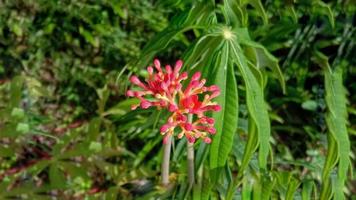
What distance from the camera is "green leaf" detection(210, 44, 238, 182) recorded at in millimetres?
1393

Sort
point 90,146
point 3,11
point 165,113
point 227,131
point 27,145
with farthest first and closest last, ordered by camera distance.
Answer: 1. point 3,11
2. point 27,145
3. point 90,146
4. point 165,113
5. point 227,131

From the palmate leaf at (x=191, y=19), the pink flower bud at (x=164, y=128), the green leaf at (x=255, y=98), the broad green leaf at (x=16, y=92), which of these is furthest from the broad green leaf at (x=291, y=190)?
the broad green leaf at (x=16, y=92)

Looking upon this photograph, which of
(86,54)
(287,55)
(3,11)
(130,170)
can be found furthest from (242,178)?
(3,11)

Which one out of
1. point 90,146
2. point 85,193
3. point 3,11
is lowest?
point 85,193

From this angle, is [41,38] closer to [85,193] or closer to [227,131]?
[85,193]

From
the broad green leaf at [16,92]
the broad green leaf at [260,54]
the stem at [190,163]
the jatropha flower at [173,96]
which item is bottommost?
the stem at [190,163]

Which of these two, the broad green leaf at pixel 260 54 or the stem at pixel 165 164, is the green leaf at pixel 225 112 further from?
the stem at pixel 165 164

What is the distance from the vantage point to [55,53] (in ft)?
8.08

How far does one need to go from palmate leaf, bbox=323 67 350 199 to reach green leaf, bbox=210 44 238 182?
1.06 feet

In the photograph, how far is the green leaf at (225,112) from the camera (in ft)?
4.57

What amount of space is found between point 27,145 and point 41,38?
1.49ft

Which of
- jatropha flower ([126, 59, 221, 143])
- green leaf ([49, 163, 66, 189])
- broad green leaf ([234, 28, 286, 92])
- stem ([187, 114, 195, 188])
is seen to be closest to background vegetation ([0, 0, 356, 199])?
green leaf ([49, 163, 66, 189])

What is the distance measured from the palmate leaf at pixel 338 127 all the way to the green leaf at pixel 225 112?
323 millimetres

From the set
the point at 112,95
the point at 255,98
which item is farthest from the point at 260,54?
the point at 112,95
